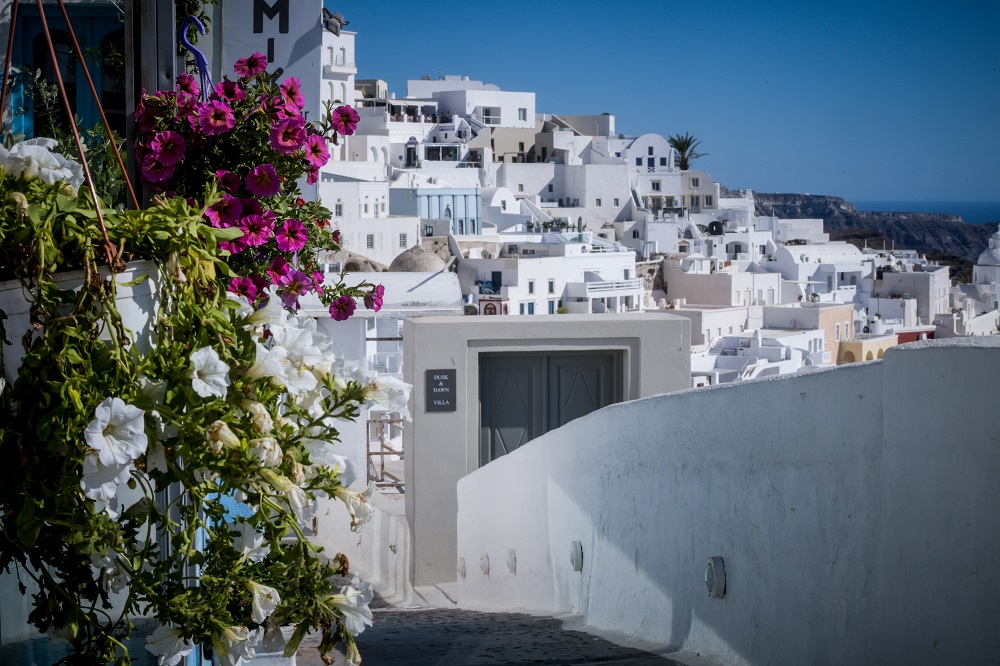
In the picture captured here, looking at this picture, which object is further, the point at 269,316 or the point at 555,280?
the point at 555,280

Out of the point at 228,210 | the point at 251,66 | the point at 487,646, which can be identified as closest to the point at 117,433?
the point at 228,210

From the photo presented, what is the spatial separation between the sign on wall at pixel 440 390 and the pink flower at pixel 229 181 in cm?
677

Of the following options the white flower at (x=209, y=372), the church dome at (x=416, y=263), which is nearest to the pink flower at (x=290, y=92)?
the white flower at (x=209, y=372)

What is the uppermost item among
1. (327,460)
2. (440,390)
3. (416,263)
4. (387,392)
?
(416,263)

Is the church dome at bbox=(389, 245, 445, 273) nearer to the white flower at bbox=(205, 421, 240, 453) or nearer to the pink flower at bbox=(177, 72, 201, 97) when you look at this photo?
the pink flower at bbox=(177, 72, 201, 97)

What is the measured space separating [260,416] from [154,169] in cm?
104

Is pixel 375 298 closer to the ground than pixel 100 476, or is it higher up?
higher up

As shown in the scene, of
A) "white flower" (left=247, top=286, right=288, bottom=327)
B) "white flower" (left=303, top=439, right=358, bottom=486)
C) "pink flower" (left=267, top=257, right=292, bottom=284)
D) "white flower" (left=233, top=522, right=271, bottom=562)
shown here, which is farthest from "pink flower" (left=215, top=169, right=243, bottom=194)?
"white flower" (left=233, top=522, right=271, bottom=562)

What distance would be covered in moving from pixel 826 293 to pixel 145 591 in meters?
65.1

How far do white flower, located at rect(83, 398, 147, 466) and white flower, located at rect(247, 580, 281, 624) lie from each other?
30 centimetres

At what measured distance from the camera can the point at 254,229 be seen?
2.87 meters

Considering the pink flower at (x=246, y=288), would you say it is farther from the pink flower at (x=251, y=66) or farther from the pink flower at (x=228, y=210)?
the pink flower at (x=251, y=66)

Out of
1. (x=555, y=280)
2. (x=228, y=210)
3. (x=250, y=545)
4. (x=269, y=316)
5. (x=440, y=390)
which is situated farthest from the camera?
(x=555, y=280)

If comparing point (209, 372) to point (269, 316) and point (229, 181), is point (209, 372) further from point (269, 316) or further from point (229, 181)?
point (229, 181)
